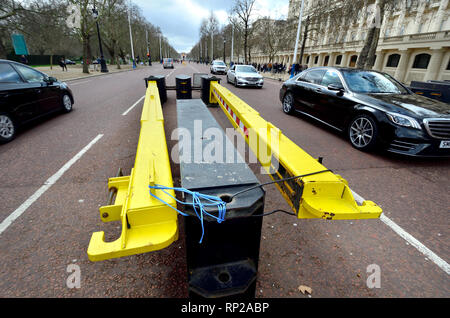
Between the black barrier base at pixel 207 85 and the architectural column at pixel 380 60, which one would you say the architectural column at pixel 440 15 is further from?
the black barrier base at pixel 207 85

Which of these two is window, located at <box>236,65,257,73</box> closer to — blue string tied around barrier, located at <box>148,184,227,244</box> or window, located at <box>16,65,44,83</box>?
window, located at <box>16,65,44,83</box>

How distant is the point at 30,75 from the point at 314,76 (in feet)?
26.5

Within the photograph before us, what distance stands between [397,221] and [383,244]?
0.58 metres

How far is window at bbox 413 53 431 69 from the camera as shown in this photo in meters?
29.2

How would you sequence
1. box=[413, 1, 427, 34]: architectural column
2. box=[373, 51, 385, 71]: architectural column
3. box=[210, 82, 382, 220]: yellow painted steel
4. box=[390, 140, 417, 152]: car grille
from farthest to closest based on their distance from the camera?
box=[373, 51, 385, 71]: architectural column, box=[413, 1, 427, 34]: architectural column, box=[390, 140, 417, 152]: car grille, box=[210, 82, 382, 220]: yellow painted steel

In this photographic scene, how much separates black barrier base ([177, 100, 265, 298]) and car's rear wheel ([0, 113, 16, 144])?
5595mm

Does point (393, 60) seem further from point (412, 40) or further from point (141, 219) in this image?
point (141, 219)

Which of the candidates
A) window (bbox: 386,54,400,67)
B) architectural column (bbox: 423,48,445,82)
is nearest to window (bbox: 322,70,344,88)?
architectural column (bbox: 423,48,445,82)

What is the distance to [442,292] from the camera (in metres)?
2.02

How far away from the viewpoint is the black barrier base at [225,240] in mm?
1514

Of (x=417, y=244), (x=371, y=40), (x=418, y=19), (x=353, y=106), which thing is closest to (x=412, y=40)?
(x=418, y=19)

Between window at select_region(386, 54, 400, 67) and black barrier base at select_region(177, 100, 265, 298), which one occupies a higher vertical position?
window at select_region(386, 54, 400, 67)
